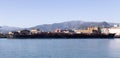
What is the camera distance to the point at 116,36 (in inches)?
5113

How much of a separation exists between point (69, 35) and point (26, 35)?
47.3ft

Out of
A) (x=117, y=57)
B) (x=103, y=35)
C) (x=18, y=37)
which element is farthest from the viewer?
(x=18, y=37)

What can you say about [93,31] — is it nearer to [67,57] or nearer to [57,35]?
[57,35]

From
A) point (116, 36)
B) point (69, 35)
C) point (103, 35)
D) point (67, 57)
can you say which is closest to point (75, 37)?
point (69, 35)

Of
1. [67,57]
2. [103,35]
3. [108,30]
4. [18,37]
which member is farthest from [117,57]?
[108,30]

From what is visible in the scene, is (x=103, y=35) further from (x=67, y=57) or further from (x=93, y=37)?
(x=67, y=57)

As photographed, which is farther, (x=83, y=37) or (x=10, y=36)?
(x=10, y=36)

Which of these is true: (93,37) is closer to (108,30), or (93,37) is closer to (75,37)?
(75,37)

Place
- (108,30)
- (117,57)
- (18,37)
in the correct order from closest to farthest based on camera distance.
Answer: (117,57)
(18,37)
(108,30)

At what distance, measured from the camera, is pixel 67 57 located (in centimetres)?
2902

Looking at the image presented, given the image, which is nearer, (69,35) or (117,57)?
(117,57)

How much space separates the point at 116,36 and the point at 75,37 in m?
19.4

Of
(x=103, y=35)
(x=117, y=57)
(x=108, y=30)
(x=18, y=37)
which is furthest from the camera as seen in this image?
(x=108, y=30)

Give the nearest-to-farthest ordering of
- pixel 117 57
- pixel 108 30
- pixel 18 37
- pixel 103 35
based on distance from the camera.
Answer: pixel 117 57, pixel 103 35, pixel 18 37, pixel 108 30
